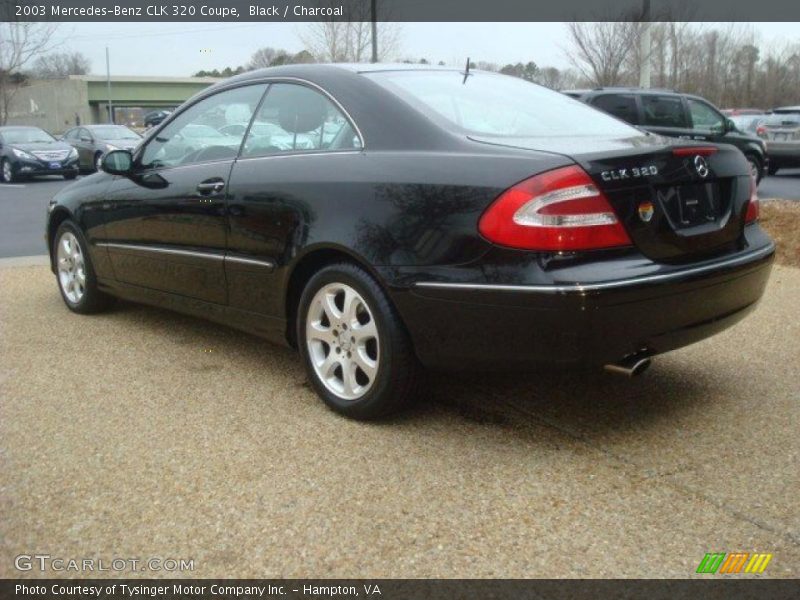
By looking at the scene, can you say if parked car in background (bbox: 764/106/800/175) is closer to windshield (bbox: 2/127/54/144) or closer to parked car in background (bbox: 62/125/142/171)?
parked car in background (bbox: 62/125/142/171)

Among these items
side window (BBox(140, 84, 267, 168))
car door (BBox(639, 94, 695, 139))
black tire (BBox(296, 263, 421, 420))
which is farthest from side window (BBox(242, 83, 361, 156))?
car door (BBox(639, 94, 695, 139))

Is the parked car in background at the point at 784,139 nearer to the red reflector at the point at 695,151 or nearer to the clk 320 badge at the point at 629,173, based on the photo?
the red reflector at the point at 695,151

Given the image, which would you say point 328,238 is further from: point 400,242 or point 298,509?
point 298,509

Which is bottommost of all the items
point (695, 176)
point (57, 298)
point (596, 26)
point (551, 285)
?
point (57, 298)

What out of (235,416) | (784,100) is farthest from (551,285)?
(784,100)

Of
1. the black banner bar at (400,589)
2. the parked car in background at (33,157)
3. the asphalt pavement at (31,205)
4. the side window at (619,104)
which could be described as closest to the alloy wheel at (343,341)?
the black banner bar at (400,589)

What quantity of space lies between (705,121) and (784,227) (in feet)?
20.2

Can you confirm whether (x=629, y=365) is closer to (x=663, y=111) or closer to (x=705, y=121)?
(x=663, y=111)

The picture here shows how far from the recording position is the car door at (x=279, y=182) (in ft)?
12.3

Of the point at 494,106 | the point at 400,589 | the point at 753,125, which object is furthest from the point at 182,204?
the point at 753,125

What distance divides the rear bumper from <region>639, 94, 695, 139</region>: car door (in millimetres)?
10180

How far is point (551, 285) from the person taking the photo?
2.98 metres

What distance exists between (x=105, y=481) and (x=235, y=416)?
0.76 metres

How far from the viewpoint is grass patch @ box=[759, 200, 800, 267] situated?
24.4ft
